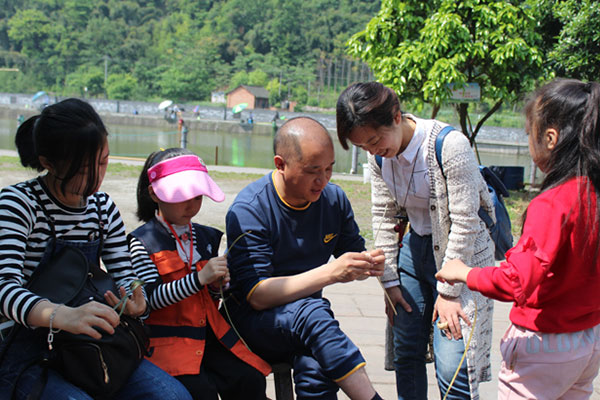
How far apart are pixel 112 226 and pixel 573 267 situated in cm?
170

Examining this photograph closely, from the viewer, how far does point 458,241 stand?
2.30 meters

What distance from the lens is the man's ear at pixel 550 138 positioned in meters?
1.93

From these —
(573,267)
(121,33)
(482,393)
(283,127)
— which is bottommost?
(482,393)

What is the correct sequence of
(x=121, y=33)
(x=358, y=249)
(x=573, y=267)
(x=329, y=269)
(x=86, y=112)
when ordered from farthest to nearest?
(x=121, y=33) < (x=358, y=249) < (x=329, y=269) < (x=86, y=112) < (x=573, y=267)

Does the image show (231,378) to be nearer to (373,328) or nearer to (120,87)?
(373,328)

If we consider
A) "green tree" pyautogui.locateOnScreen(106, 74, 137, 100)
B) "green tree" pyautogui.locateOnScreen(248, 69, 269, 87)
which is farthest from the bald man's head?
"green tree" pyautogui.locateOnScreen(248, 69, 269, 87)

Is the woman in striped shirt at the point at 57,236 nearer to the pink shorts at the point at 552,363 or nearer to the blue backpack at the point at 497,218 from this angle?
the pink shorts at the point at 552,363

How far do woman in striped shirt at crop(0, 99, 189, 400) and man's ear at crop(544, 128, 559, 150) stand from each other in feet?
5.11

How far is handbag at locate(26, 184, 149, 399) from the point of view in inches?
72.8

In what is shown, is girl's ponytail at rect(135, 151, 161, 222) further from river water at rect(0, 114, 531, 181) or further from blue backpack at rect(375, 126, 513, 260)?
river water at rect(0, 114, 531, 181)

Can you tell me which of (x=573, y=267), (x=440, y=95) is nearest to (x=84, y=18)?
(x=440, y=95)

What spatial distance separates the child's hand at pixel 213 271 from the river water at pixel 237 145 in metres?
10.7

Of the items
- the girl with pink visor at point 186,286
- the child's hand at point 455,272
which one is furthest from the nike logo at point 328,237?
the child's hand at point 455,272

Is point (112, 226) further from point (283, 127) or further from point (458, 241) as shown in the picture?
point (458, 241)
